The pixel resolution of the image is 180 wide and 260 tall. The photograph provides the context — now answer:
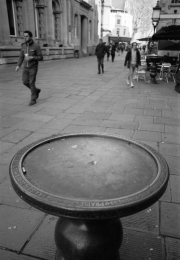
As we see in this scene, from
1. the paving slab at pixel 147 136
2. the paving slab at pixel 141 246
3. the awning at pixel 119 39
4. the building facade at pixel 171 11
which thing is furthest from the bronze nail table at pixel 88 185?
the awning at pixel 119 39

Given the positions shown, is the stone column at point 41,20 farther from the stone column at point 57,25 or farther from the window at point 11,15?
the window at point 11,15

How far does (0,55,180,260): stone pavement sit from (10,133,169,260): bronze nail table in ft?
1.40

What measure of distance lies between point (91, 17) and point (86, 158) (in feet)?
120

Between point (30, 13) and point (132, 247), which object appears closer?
point (132, 247)

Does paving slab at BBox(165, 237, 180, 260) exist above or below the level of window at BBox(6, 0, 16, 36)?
below

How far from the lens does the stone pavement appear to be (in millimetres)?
1918

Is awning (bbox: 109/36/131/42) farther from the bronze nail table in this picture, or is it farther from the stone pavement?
the bronze nail table

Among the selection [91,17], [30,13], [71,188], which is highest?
[91,17]

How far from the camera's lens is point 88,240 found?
149cm

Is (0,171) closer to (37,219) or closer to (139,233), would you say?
(37,219)

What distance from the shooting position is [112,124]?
4.85 m

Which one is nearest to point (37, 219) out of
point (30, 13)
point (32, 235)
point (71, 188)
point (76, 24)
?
point (32, 235)

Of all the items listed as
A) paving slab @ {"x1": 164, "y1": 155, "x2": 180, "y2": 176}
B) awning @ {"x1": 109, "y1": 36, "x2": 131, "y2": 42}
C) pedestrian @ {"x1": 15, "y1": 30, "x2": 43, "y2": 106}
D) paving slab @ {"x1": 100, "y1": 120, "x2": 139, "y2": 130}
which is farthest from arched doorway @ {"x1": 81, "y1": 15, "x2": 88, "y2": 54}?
awning @ {"x1": 109, "y1": 36, "x2": 131, "y2": 42}

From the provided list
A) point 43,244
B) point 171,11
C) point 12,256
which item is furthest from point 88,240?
point 171,11
